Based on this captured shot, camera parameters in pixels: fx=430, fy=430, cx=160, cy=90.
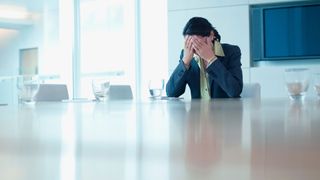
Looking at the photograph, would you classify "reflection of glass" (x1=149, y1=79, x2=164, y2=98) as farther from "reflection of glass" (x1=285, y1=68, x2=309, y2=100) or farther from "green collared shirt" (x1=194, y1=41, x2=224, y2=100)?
"reflection of glass" (x1=285, y1=68, x2=309, y2=100)

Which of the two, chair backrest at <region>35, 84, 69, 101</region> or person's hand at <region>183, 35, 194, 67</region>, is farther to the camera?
chair backrest at <region>35, 84, 69, 101</region>

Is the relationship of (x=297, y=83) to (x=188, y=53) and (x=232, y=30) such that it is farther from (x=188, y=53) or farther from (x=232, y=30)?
(x=232, y=30)

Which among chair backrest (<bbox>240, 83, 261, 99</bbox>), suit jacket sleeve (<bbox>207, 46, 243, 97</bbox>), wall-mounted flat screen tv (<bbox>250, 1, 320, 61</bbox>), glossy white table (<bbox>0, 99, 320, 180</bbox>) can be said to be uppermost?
wall-mounted flat screen tv (<bbox>250, 1, 320, 61</bbox>)

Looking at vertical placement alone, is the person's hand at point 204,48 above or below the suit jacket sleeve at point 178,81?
above

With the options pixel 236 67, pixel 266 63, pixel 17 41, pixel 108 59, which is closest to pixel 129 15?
pixel 108 59

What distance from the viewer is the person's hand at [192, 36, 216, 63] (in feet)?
7.34

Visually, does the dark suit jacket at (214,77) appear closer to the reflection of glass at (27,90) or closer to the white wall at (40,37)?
the reflection of glass at (27,90)

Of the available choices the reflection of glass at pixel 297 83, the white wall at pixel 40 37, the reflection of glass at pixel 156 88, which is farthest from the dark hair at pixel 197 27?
the white wall at pixel 40 37

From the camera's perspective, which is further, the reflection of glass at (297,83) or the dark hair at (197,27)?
the dark hair at (197,27)

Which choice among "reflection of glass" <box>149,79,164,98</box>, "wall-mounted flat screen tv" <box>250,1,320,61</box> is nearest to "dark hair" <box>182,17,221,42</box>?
"reflection of glass" <box>149,79,164,98</box>

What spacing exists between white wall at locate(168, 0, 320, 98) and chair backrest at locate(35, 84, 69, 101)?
65.6 inches

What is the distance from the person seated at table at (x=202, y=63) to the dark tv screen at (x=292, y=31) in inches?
92.4

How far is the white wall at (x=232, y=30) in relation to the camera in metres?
4.52

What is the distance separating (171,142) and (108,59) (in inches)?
219
